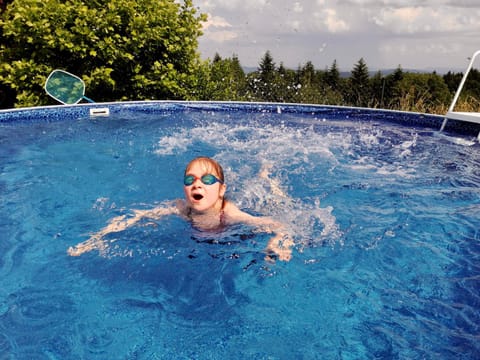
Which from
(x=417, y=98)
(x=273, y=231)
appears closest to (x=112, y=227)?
(x=273, y=231)

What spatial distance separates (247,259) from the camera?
3.30m

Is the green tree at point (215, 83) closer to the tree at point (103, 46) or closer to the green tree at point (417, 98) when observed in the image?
the tree at point (103, 46)

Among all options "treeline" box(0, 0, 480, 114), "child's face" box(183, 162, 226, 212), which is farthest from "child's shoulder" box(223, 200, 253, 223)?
"treeline" box(0, 0, 480, 114)

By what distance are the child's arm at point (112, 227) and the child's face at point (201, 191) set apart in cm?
58

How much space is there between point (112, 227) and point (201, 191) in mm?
1102

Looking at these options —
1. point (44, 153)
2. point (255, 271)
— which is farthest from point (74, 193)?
point (255, 271)

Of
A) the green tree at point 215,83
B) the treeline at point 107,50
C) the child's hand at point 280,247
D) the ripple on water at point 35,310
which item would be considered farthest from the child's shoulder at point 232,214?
the green tree at point 215,83

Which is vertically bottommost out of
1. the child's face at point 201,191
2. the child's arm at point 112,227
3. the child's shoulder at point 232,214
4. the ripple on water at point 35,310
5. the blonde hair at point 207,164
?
the ripple on water at point 35,310

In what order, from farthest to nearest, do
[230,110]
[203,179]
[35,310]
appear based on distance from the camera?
1. [230,110]
2. [203,179]
3. [35,310]

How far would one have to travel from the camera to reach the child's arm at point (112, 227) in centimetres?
337

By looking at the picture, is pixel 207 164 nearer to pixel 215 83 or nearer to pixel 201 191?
pixel 201 191

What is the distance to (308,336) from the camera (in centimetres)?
245

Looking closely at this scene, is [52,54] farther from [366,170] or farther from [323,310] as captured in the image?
[323,310]

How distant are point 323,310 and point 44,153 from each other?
5052 millimetres
